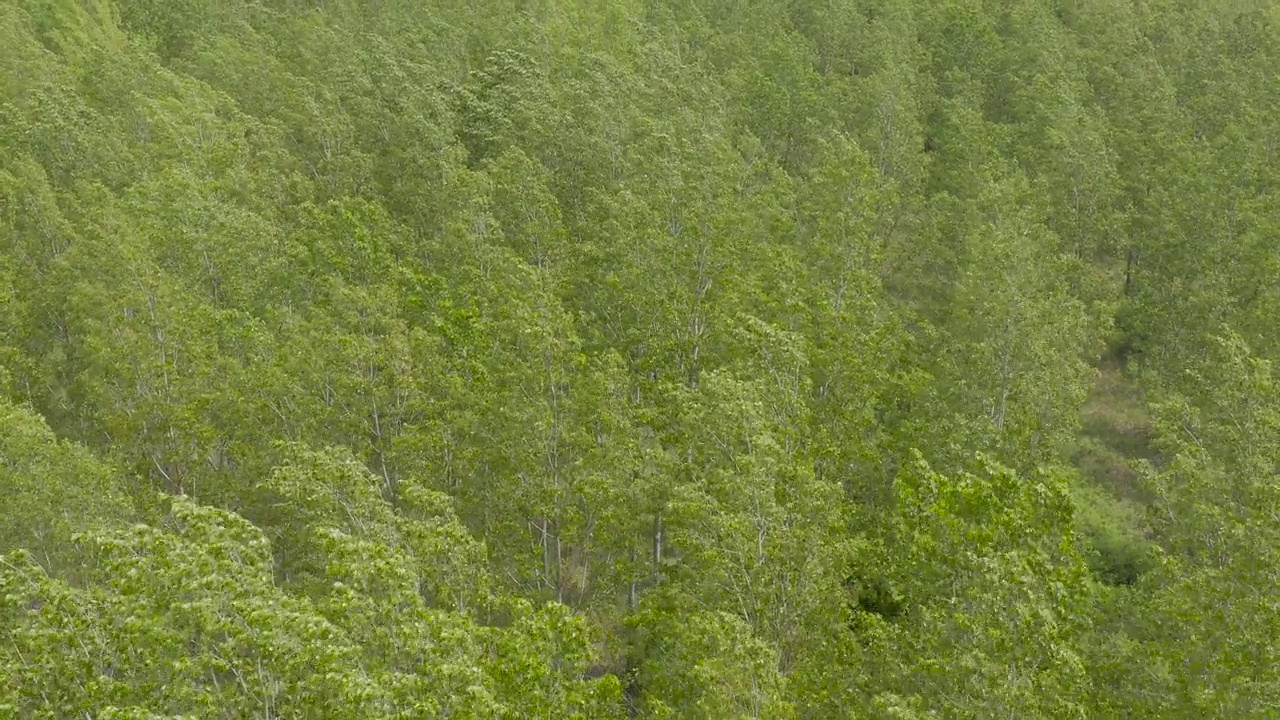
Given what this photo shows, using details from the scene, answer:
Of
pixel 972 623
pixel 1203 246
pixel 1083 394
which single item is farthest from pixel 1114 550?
pixel 972 623

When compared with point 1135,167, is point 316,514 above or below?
below

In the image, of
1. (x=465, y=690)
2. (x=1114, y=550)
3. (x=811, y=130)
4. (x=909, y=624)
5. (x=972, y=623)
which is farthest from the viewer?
(x=811, y=130)

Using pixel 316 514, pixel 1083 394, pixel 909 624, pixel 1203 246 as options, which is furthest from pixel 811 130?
pixel 316 514

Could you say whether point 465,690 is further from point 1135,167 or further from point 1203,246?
point 1135,167

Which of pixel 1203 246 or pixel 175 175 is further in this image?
pixel 1203 246

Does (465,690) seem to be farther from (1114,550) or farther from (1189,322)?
(1189,322)

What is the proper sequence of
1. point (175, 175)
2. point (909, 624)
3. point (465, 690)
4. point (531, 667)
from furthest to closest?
point (175, 175) < point (909, 624) < point (531, 667) < point (465, 690)

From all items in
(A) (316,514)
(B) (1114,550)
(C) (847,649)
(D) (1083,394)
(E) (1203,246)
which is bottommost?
(B) (1114,550)
